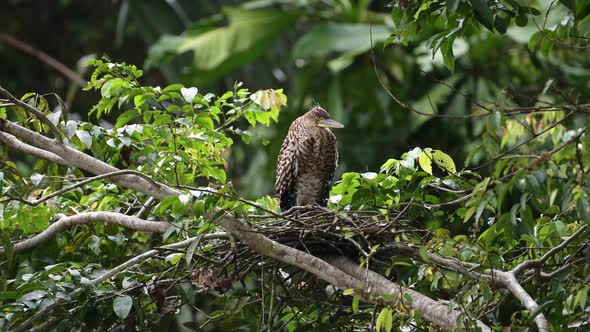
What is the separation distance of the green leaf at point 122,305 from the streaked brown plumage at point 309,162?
2124 mm

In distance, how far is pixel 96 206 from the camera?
18.1ft

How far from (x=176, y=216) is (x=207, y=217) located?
0.18 meters

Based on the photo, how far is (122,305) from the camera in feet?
15.0

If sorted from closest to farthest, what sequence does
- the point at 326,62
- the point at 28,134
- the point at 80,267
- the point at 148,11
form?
the point at 28,134 < the point at 80,267 < the point at 326,62 < the point at 148,11

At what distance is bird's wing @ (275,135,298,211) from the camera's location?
6590 mm

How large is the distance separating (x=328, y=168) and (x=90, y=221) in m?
1.91

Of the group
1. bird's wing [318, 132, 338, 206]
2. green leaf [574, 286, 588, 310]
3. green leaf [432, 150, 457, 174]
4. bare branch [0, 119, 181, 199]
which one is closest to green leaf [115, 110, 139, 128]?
bare branch [0, 119, 181, 199]

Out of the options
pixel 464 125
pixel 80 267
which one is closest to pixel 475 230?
pixel 80 267

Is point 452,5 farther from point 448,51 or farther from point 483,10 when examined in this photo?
point 448,51

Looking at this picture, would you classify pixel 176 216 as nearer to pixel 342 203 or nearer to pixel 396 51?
pixel 342 203

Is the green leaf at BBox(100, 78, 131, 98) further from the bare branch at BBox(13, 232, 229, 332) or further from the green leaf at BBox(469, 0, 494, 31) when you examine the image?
the green leaf at BBox(469, 0, 494, 31)

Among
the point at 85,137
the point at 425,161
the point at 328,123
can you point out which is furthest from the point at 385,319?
the point at 328,123

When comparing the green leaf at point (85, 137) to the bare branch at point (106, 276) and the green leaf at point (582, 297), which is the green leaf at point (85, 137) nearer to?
the bare branch at point (106, 276)

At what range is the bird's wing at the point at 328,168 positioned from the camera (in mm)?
6594
